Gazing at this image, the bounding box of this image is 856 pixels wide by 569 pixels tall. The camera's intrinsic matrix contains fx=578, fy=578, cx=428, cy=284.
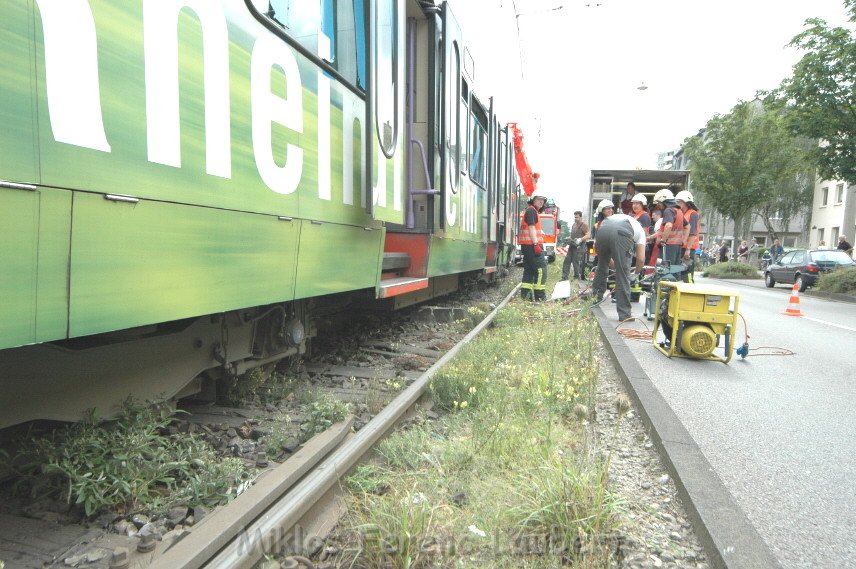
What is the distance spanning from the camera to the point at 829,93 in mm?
16891

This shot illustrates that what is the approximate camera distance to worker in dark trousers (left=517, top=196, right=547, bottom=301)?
10.3 meters

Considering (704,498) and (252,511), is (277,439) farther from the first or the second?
(704,498)

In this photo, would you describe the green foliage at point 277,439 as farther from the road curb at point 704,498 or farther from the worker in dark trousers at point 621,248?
the worker in dark trousers at point 621,248

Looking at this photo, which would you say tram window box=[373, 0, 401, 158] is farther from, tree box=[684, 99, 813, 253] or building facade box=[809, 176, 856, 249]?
building facade box=[809, 176, 856, 249]

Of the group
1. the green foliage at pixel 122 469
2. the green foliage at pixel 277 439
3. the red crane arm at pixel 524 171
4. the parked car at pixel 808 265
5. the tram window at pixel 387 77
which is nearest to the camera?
the green foliage at pixel 122 469

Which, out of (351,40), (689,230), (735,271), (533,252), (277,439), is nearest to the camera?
(277,439)

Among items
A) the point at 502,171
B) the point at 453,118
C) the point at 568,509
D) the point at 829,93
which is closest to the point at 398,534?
the point at 568,509

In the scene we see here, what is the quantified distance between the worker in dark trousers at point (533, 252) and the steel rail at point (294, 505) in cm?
726

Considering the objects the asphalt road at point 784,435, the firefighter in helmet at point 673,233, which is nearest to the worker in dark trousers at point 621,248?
the firefighter in helmet at point 673,233

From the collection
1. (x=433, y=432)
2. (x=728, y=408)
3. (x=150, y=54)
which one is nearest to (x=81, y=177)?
(x=150, y=54)

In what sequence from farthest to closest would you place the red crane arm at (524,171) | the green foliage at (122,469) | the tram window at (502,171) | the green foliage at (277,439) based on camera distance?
1. the red crane arm at (524,171)
2. the tram window at (502,171)
3. the green foliage at (277,439)
4. the green foliage at (122,469)

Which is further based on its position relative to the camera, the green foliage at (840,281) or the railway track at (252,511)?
the green foliage at (840,281)

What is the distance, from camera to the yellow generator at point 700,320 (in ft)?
18.8

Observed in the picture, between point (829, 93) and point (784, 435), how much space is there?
17.5 m
